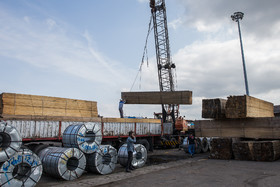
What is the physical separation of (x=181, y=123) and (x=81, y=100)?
10.8 metres

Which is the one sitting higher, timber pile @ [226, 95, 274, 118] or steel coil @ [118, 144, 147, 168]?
timber pile @ [226, 95, 274, 118]

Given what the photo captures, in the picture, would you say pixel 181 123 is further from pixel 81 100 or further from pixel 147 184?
pixel 147 184

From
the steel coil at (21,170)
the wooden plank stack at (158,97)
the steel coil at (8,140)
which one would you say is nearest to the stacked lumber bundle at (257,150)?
the wooden plank stack at (158,97)

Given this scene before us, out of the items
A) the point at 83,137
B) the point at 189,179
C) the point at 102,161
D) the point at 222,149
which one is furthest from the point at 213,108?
the point at 83,137

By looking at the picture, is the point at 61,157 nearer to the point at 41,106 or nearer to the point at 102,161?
the point at 102,161

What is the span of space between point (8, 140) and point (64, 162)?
1.91 metres

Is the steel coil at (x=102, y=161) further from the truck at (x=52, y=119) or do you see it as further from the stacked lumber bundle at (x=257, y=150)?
the stacked lumber bundle at (x=257, y=150)

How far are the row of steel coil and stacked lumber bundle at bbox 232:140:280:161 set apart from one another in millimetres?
5060

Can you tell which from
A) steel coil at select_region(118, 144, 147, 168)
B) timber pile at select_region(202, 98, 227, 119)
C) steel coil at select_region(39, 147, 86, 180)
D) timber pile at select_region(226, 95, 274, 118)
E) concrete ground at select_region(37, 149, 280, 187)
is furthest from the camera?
timber pile at select_region(202, 98, 227, 119)

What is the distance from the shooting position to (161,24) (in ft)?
103

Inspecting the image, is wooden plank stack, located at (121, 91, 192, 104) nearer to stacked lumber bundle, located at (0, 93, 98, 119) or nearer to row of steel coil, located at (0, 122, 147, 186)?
stacked lumber bundle, located at (0, 93, 98, 119)

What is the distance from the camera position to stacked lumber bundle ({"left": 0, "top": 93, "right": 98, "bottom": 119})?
9993 millimetres

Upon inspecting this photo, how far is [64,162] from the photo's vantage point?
24.8 ft

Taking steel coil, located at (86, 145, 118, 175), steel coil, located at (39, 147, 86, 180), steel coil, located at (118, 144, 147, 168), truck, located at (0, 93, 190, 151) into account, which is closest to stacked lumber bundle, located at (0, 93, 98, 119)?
truck, located at (0, 93, 190, 151)
